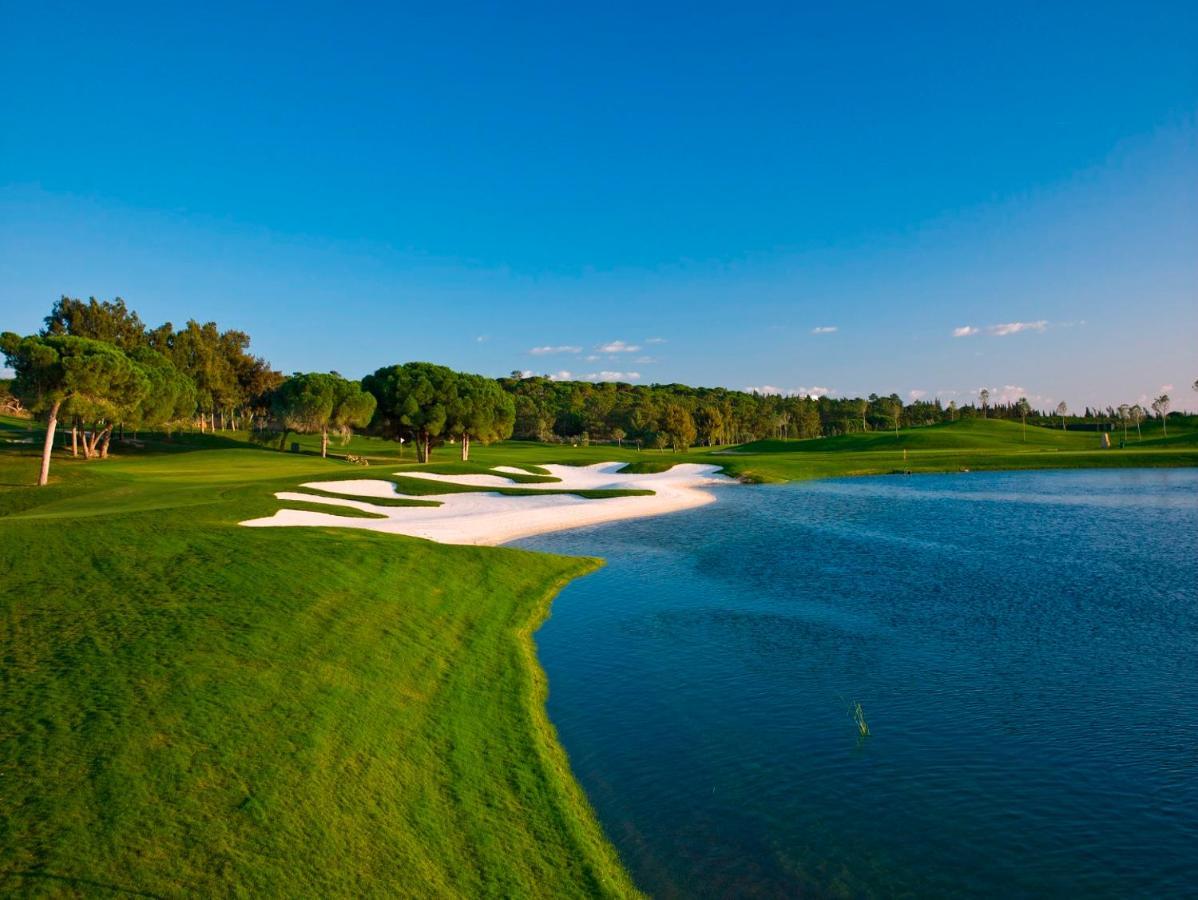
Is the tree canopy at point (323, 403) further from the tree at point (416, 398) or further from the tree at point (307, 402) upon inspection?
the tree at point (416, 398)

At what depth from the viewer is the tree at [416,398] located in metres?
66.1

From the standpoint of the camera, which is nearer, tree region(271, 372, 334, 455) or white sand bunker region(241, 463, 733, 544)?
white sand bunker region(241, 463, 733, 544)

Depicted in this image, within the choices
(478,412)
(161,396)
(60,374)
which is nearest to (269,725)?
(60,374)

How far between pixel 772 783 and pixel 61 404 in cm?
4483

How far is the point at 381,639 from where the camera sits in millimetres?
14898

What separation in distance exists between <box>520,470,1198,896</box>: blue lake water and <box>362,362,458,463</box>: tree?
43.7 m

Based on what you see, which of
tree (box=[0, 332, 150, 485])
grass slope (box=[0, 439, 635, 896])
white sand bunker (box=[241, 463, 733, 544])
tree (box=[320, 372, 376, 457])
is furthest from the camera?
tree (box=[320, 372, 376, 457])

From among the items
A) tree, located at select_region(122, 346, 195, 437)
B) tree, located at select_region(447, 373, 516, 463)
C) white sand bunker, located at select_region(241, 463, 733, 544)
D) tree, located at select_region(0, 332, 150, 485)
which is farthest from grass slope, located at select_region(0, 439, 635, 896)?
tree, located at select_region(447, 373, 516, 463)

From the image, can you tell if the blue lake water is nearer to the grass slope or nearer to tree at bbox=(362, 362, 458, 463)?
the grass slope

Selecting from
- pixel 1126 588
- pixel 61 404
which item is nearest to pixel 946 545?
pixel 1126 588

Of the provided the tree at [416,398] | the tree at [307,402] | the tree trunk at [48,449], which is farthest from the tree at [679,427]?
the tree trunk at [48,449]

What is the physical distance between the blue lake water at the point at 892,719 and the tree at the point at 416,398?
43711mm

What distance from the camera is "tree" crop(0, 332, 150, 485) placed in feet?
119

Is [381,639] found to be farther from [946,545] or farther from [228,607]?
[946,545]
